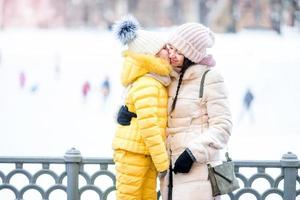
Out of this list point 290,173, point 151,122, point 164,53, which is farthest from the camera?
point 290,173

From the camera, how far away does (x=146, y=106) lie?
2293 mm

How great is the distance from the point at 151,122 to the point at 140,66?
0.78ft

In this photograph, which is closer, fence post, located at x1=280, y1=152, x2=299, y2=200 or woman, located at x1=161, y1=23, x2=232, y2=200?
woman, located at x1=161, y1=23, x2=232, y2=200

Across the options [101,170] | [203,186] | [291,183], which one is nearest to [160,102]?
[203,186]

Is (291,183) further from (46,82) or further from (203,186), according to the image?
(46,82)

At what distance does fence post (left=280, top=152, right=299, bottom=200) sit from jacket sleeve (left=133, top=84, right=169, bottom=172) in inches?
30.8

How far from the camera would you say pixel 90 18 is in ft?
35.3

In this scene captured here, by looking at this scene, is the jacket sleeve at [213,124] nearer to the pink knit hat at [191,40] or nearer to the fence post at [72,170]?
the pink knit hat at [191,40]

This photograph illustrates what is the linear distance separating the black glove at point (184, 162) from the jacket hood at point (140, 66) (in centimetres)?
33

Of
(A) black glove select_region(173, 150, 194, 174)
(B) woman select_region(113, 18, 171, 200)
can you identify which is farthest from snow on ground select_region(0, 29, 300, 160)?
(A) black glove select_region(173, 150, 194, 174)

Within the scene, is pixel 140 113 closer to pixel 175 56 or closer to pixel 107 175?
pixel 175 56

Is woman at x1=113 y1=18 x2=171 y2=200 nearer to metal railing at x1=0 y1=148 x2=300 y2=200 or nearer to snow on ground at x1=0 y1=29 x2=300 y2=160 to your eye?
metal railing at x1=0 y1=148 x2=300 y2=200

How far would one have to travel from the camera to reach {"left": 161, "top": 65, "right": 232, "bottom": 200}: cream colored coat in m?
2.31

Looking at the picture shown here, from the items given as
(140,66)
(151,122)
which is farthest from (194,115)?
(140,66)
